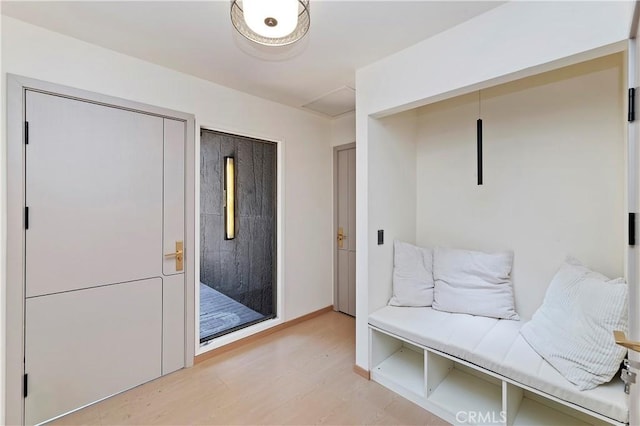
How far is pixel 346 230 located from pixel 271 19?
8.56 feet

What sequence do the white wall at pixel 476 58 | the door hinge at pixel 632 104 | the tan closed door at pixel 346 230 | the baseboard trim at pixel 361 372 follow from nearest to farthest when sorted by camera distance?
the door hinge at pixel 632 104 < the white wall at pixel 476 58 < the baseboard trim at pixel 361 372 < the tan closed door at pixel 346 230

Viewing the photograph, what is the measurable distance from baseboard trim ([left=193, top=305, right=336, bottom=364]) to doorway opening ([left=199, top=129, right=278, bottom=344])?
13cm

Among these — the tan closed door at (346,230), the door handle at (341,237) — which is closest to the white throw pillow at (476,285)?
the tan closed door at (346,230)

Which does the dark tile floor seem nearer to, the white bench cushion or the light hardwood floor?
the light hardwood floor

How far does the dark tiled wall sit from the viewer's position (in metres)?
2.64

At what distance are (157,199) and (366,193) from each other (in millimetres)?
1643

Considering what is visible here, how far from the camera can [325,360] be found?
98.4 inches

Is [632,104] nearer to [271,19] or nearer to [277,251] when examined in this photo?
[271,19]

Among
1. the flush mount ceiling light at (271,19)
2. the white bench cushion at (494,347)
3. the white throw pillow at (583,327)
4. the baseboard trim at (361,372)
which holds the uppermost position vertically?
the flush mount ceiling light at (271,19)

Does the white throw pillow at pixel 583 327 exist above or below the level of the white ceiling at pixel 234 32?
below

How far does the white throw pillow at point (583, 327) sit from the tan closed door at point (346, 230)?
2.01m

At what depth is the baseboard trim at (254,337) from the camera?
2.51 meters

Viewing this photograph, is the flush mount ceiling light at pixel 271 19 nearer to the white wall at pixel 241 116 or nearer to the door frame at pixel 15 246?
the white wall at pixel 241 116

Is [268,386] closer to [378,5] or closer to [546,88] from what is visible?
[378,5]
